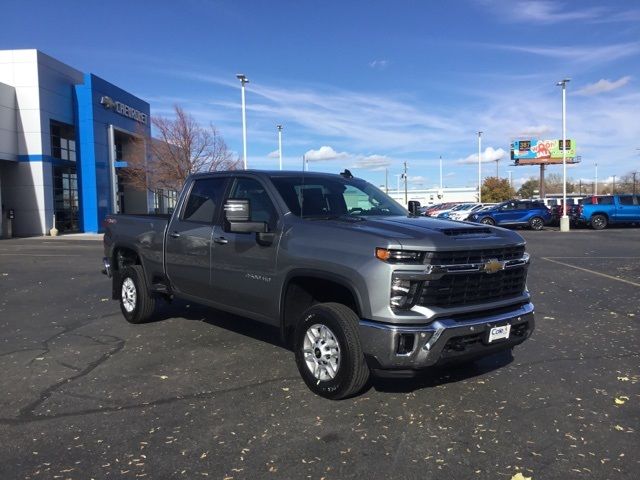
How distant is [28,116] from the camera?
28312mm

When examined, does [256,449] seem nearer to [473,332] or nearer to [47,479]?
[47,479]

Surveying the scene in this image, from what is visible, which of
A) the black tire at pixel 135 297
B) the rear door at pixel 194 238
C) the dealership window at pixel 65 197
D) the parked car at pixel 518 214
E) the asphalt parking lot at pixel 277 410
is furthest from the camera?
the dealership window at pixel 65 197

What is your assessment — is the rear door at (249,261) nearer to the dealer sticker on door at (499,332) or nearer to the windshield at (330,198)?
the windshield at (330,198)

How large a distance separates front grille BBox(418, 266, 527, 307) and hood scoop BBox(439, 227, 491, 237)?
341 mm

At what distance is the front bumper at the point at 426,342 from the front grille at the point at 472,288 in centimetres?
14

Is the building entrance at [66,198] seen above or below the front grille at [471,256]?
above

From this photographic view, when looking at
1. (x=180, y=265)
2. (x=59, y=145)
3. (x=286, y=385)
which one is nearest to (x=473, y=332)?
(x=286, y=385)

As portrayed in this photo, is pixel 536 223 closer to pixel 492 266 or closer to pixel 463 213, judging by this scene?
pixel 463 213

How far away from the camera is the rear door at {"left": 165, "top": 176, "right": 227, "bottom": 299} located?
5.66 meters

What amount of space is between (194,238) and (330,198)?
5.21 feet

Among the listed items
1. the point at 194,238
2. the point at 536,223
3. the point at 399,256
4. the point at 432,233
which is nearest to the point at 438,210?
the point at 536,223

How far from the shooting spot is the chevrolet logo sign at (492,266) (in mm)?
4152

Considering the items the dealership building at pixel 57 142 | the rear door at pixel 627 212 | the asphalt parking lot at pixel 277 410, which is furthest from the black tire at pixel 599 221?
the dealership building at pixel 57 142

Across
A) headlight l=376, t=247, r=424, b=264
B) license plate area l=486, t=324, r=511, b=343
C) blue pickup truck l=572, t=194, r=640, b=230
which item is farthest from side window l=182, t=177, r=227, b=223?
blue pickup truck l=572, t=194, r=640, b=230
